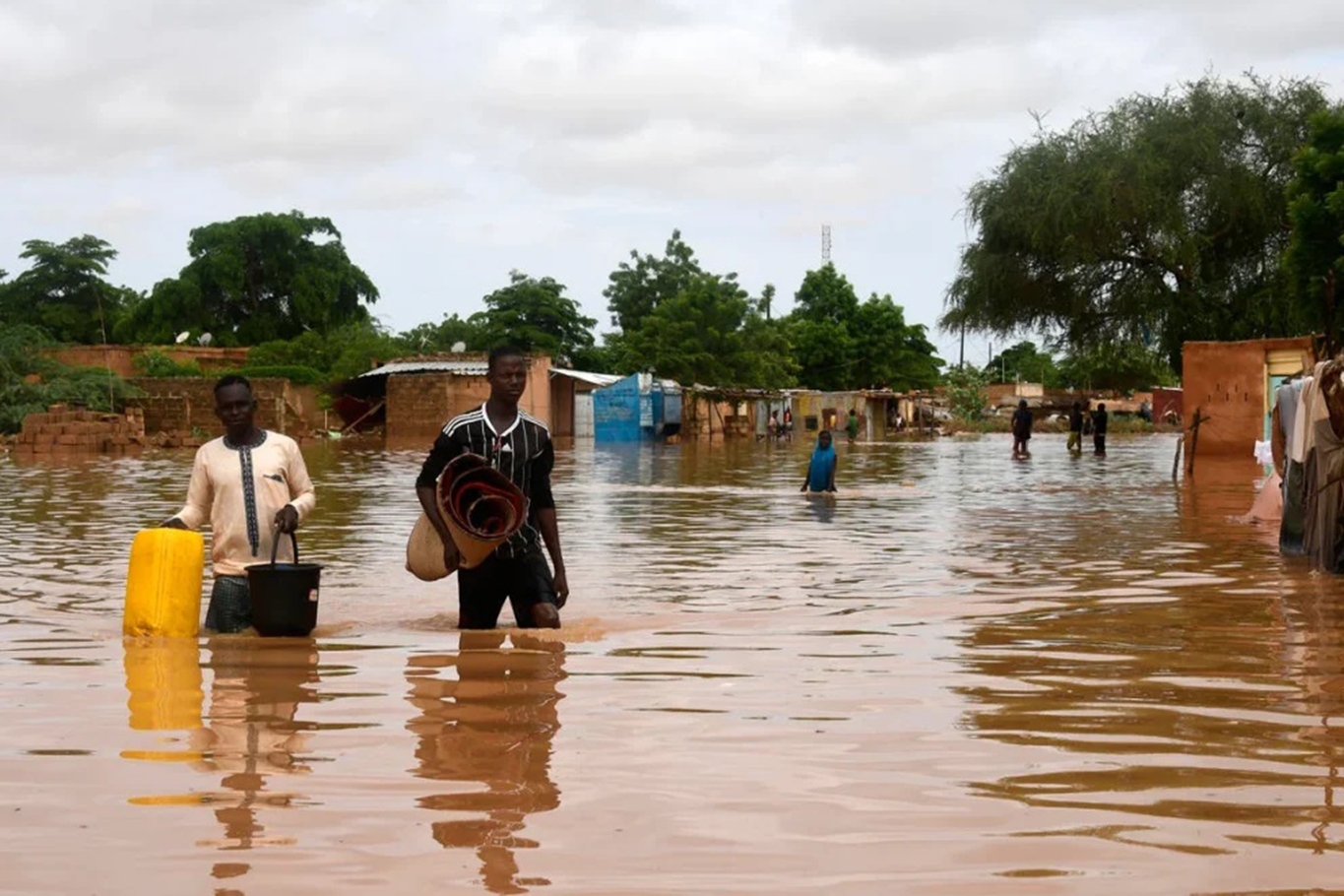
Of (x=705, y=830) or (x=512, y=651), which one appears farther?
(x=512, y=651)

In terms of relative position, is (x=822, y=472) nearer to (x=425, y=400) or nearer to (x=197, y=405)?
(x=425, y=400)

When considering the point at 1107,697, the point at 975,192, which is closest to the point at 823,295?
the point at 975,192

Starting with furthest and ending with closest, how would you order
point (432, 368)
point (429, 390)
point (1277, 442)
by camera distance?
point (432, 368) → point (429, 390) → point (1277, 442)

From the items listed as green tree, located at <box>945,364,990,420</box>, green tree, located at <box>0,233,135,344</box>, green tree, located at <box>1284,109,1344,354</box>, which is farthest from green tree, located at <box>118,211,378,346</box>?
A: green tree, located at <box>1284,109,1344,354</box>

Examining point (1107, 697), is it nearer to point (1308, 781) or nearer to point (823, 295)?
point (1308, 781)

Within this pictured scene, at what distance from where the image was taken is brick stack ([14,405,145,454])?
3744cm

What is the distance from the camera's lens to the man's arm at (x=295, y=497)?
7.18 m

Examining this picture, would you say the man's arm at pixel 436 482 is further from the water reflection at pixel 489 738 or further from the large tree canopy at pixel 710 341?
the large tree canopy at pixel 710 341

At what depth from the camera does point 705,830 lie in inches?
166

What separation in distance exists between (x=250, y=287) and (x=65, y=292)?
11270mm

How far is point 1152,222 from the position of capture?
1420 inches

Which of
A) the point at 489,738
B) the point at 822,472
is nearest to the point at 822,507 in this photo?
the point at 822,472

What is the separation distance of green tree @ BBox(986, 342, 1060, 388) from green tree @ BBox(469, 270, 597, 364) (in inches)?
1999

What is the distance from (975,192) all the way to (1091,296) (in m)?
3.59
